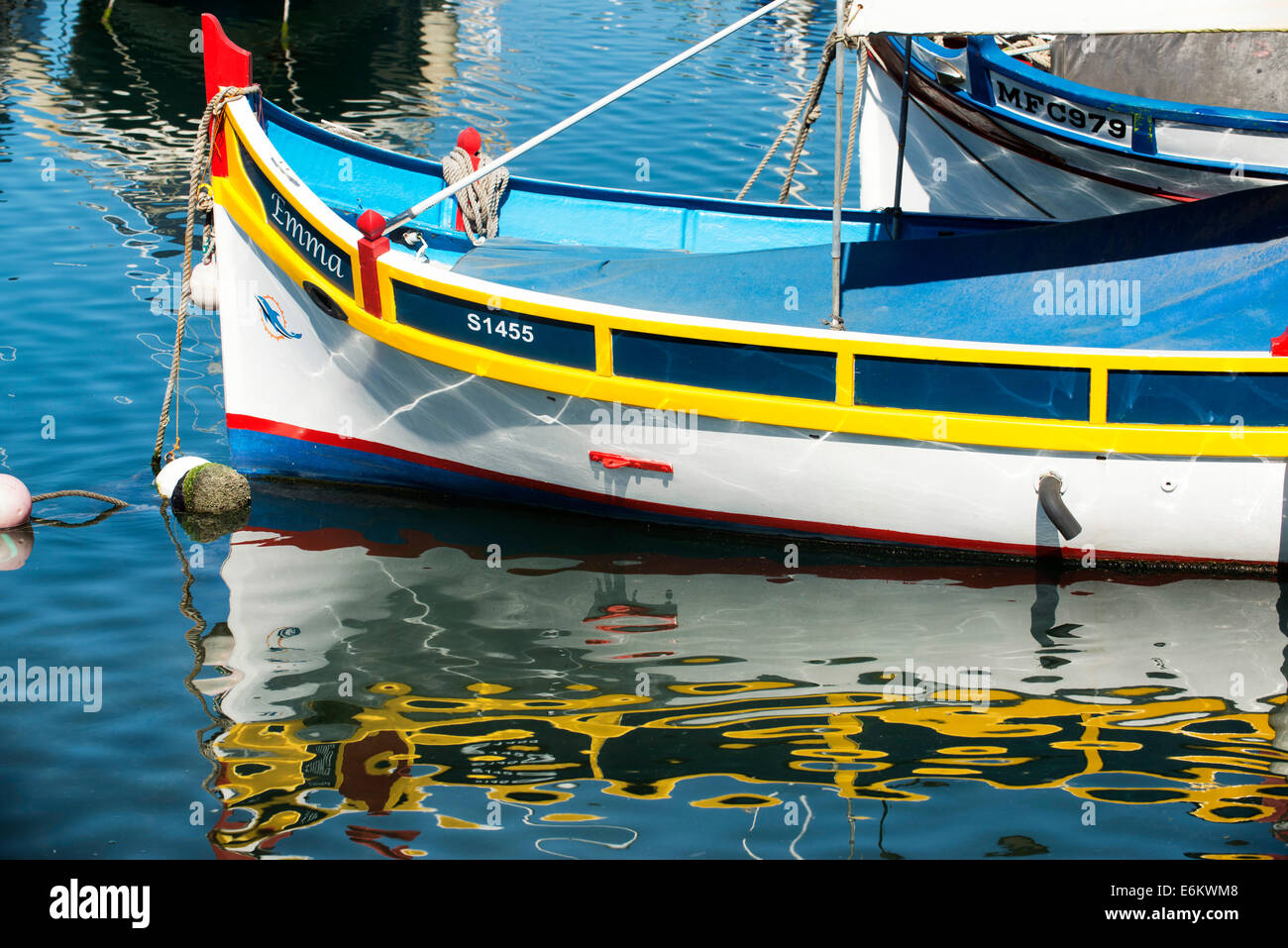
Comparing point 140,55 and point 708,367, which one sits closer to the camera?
point 708,367

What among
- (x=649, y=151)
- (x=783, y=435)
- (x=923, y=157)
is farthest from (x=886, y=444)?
(x=649, y=151)

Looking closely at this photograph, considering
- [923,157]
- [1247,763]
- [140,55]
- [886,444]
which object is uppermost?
[140,55]

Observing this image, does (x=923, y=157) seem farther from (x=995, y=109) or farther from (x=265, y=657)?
(x=265, y=657)

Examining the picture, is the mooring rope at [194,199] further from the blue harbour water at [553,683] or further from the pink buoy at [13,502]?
the pink buoy at [13,502]

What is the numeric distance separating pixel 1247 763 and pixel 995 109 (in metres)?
6.86

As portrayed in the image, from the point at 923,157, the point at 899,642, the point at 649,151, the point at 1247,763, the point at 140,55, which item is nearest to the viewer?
the point at 1247,763

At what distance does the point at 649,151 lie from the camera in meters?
16.6

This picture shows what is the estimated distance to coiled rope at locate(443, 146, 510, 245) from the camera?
31.6ft

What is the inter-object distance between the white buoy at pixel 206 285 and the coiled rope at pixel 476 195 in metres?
1.83

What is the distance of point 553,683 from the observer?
273 inches

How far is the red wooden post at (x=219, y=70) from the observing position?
28.0 ft

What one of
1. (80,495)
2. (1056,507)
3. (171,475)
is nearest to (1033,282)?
(1056,507)

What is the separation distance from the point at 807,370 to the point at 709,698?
6.61 ft
